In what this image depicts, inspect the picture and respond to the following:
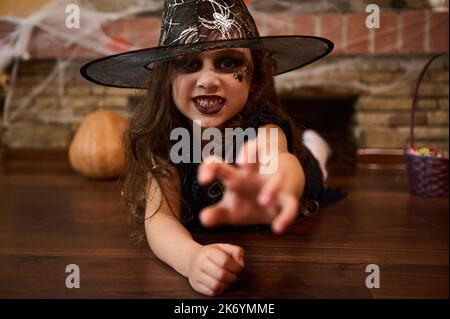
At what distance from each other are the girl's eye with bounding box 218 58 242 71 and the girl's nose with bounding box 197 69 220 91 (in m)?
0.03

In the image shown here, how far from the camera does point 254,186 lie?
50 centimetres

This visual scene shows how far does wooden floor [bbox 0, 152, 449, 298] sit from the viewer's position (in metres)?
0.75

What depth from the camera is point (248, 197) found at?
0.51 metres

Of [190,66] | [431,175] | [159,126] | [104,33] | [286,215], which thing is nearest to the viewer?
[286,215]

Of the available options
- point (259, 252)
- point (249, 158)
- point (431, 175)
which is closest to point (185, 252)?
point (259, 252)

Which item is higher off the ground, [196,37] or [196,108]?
[196,37]

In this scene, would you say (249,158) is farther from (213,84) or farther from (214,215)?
(213,84)

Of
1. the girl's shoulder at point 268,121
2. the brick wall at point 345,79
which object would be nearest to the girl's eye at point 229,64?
the girl's shoulder at point 268,121

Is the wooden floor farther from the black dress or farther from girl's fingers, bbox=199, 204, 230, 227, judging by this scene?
girl's fingers, bbox=199, 204, 230, 227

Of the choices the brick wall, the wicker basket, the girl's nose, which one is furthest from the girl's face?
the brick wall

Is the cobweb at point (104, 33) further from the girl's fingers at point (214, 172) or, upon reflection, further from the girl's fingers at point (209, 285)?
the girl's fingers at point (214, 172)

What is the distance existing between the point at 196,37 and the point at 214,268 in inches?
15.0

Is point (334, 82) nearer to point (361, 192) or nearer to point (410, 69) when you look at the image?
point (410, 69)

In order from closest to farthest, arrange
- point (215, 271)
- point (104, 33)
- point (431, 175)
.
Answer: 1. point (215, 271)
2. point (431, 175)
3. point (104, 33)
